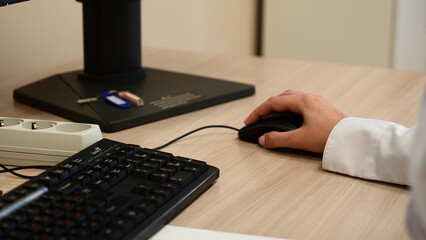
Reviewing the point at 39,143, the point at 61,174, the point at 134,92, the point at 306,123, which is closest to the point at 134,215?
the point at 61,174

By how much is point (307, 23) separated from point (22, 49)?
1336 mm

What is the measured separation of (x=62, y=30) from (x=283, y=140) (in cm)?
78

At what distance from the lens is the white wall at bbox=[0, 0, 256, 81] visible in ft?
4.29

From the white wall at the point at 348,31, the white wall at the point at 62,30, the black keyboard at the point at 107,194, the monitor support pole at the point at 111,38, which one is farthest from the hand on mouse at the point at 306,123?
the white wall at the point at 348,31

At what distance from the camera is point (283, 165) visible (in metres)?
0.82

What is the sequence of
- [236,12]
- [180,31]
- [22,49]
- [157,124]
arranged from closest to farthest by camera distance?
[157,124]
[22,49]
[180,31]
[236,12]

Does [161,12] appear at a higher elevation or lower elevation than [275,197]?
higher

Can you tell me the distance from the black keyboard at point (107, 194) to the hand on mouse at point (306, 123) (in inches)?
5.9

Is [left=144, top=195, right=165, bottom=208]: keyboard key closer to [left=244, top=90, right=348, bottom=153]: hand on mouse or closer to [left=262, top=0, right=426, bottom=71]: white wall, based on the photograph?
[left=244, top=90, right=348, bottom=153]: hand on mouse

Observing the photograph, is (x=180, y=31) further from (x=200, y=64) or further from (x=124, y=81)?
(x=124, y=81)

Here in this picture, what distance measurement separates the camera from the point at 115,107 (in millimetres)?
1002

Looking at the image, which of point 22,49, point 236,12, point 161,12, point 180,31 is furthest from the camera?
point 236,12

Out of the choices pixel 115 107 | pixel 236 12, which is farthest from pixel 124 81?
pixel 236 12

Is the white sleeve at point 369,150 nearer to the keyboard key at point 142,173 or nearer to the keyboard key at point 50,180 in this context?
the keyboard key at point 142,173
